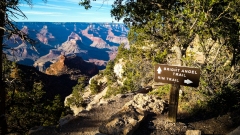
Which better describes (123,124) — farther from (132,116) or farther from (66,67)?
(66,67)

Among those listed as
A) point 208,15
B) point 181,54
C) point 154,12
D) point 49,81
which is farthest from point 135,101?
point 49,81

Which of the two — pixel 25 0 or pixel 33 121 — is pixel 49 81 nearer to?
pixel 33 121

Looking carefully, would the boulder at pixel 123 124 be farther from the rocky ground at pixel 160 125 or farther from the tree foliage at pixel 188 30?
the tree foliage at pixel 188 30

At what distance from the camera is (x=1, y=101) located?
9.09 m

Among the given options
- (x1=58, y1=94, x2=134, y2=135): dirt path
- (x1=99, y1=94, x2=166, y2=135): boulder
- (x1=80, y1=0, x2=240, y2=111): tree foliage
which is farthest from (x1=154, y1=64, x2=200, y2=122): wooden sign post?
(x1=58, y1=94, x2=134, y2=135): dirt path

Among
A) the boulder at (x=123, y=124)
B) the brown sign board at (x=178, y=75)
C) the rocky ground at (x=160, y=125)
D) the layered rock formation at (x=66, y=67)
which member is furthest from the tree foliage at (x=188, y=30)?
the layered rock formation at (x=66, y=67)

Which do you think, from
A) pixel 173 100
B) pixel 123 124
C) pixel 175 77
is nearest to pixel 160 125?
pixel 173 100

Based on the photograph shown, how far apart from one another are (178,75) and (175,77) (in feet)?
0.43

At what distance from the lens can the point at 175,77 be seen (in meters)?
7.77

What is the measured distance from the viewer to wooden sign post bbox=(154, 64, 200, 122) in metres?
7.43

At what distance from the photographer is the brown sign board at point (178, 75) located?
24.3 ft

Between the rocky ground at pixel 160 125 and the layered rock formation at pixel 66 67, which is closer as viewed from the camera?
the rocky ground at pixel 160 125

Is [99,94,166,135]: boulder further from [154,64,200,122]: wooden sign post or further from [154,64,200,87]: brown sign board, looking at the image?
[154,64,200,87]: brown sign board

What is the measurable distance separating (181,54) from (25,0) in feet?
23.3
